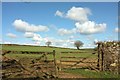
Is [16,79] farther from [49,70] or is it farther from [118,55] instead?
[118,55]

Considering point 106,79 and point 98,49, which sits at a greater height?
point 98,49

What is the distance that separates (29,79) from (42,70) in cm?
102

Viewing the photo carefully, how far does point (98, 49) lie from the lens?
21.0 m

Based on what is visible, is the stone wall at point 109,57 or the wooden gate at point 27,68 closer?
the wooden gate at point 27,68

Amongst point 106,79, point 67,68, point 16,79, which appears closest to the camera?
point 16,79

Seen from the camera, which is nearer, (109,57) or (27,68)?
(27,68)

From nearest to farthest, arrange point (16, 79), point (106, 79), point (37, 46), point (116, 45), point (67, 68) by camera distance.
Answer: point (16, 79)
point (106, 79)
point (67, 68)
point (116, 45)
point (37, 46)

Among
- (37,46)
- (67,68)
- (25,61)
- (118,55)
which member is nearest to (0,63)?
(25,61)

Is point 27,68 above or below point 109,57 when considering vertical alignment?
below

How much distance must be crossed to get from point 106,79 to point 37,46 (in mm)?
45688

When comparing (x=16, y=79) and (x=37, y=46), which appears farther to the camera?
(x=37, y=46)

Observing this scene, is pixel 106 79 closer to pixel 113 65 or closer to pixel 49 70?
pixel 49 70

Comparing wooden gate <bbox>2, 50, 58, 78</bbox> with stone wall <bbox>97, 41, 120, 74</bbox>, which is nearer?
wooden gate <bbox>2, 50, 58, 78</bbox>

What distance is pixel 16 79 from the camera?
14.8m
